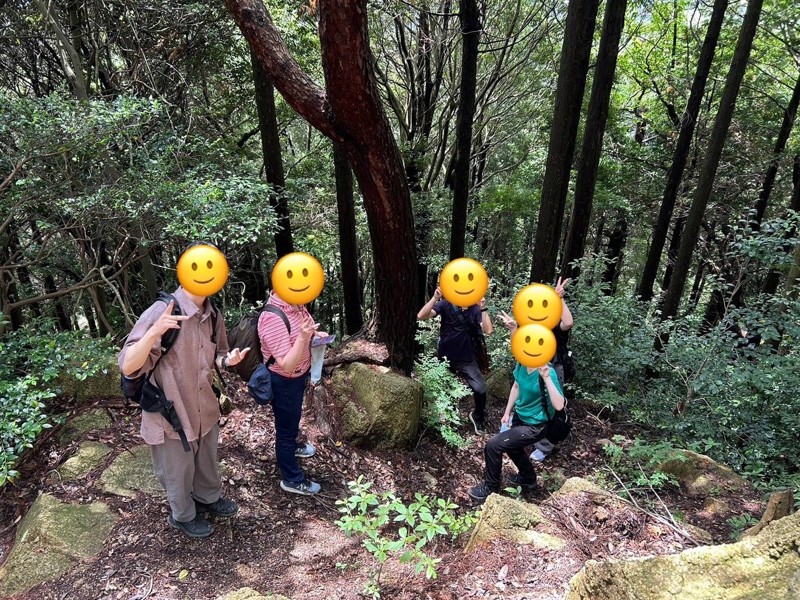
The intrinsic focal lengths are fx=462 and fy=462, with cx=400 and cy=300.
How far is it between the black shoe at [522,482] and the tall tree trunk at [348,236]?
14.9 feet

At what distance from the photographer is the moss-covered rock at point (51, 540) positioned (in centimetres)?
285

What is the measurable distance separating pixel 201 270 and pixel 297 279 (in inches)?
24.5

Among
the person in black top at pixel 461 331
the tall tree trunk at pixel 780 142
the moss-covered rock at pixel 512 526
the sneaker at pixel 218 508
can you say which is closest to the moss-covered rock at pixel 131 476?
the sneaker at pixel 218 508

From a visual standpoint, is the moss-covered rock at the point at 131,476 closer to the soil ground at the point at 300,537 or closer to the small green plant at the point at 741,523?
the soil ground at the point at 300,537

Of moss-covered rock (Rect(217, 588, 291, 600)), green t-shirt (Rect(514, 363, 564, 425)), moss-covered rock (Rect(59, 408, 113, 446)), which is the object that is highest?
green t-shirt (Rect(514, 363, 564, 425))

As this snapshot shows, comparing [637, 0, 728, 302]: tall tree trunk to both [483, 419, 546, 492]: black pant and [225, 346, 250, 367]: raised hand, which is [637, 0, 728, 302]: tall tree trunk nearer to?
[483, 419, 546, 492]: black pant

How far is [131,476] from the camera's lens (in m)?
3.69

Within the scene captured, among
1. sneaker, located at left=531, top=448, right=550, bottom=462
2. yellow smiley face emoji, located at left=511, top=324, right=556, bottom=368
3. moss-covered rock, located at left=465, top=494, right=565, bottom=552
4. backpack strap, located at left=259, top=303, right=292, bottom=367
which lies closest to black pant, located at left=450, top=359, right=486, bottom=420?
sneaker, located at left=531, top=448, right=550, bottom=462

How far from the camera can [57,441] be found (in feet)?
13.2

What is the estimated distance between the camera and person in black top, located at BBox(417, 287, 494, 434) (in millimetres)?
4953

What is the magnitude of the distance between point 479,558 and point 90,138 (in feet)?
14.7

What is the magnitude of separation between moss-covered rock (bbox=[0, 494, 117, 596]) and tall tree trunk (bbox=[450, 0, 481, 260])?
20.9 feet

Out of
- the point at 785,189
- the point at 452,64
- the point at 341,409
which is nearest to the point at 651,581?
the point at 341,409

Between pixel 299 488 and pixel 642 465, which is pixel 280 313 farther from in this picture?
pixel 642 465
